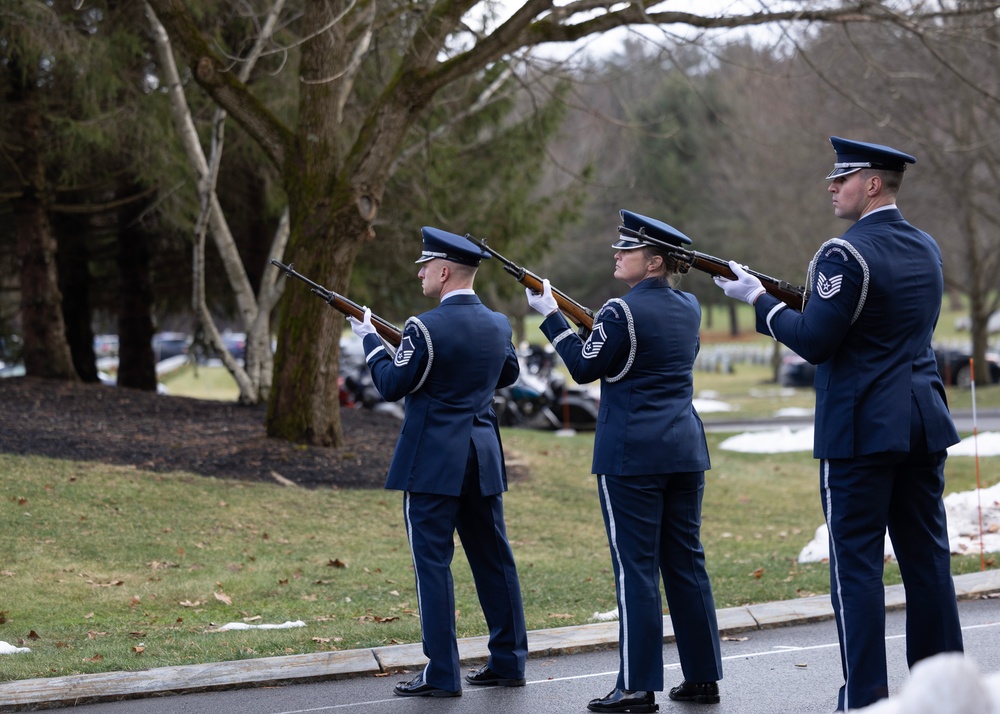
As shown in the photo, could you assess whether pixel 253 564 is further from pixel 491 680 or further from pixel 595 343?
pixel 595 343

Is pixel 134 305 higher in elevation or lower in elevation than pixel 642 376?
higher

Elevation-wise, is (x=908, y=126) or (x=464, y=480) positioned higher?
(x=908, y=126)

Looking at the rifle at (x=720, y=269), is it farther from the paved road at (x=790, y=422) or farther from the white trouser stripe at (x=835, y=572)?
the paved road at (x=790, y=422)

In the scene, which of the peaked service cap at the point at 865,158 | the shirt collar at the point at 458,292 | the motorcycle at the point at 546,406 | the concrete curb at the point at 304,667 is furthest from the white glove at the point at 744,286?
the motorcycle at the point at 546,406

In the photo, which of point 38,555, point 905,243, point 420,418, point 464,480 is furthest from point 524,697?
point 38,555

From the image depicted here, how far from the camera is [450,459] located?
5.61m

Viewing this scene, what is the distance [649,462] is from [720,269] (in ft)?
2.97

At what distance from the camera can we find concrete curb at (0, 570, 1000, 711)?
5.63 meters

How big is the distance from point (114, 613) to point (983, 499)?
7224 millimetres

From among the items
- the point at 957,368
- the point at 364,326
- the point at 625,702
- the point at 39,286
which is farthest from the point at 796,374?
the point at 625,702

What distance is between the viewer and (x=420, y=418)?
225 inches

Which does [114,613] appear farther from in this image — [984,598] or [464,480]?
[984,598]

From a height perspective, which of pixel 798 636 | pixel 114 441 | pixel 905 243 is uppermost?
pixel 905 243

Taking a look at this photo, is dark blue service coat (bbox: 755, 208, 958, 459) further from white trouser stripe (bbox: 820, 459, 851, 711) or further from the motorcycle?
the motorcycle
